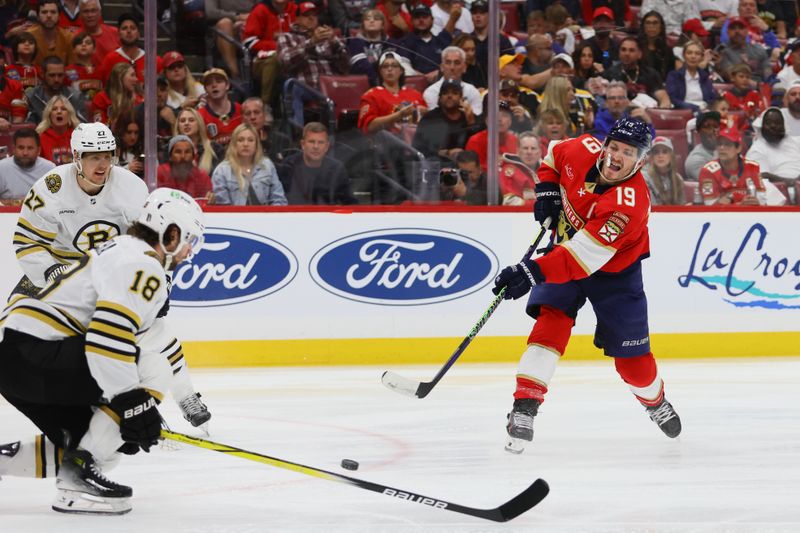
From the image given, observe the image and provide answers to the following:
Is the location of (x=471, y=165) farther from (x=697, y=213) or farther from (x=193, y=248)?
(x=193, y=248)

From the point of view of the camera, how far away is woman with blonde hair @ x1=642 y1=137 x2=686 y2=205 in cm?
630

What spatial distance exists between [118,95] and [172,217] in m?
3.17

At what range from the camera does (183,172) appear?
19.2ft

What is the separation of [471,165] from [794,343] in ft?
6.52

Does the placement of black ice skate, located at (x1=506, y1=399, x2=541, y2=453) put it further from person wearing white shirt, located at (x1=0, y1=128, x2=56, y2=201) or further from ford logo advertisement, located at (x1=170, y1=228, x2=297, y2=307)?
person wearing white shirt, located at (x1=0, y1=128, x2=56, y2=201)

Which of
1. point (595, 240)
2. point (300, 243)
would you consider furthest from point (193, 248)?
point (300, 243)

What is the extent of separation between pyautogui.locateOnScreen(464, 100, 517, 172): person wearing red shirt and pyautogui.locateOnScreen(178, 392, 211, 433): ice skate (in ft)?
8.40

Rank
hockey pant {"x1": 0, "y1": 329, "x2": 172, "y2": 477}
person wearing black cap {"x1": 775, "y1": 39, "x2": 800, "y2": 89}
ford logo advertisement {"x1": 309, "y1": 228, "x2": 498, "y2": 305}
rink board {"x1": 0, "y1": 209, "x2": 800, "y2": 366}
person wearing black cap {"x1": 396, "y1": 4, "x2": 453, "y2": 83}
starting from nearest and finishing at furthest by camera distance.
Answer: hockey pant {"x1": 0, "y1": 329, "x2": 172, "y2": 477} → rink board {"x1": 0, "y1": 209, "x2": 800, "y2": 366} → ford logo advertisement {"x1": 309, "y1": 228, "x2": 498, "y2": 305} → person wearing black cap {"x1": 396, "y1": 4, "x2": 453, "y2": 83} → person wearing black cap {"x1": 775, "y1": 39, "x2": 800, "y2": 89}

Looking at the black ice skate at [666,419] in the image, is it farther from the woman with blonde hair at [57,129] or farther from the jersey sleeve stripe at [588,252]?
the woman with blonde hair at [57,129]

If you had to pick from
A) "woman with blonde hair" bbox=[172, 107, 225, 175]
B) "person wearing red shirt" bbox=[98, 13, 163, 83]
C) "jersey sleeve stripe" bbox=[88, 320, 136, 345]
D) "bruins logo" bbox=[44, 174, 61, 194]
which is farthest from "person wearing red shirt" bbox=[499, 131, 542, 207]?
"jersey sleeve stripe" bbox=[88, 320, 136, 345]

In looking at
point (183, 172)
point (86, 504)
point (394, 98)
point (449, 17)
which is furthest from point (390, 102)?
point (86, 504)

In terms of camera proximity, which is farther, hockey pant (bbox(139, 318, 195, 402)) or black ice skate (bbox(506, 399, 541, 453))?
black ice skate (bbox(506, 399, 541, 453))

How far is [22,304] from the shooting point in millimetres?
2918

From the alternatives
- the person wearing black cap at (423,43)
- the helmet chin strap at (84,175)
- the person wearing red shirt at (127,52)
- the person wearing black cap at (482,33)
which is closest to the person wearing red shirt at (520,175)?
the person wearing black cap at (482,33)
